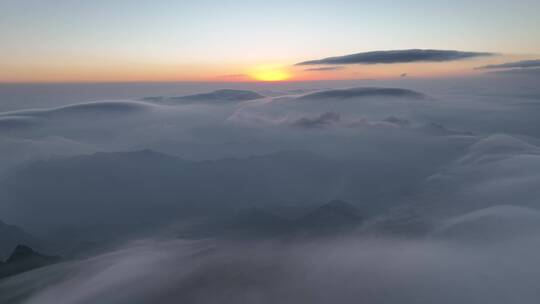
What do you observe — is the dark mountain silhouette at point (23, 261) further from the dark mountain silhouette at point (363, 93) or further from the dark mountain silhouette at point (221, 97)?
the dark mountain silhouette at point (363, 93)

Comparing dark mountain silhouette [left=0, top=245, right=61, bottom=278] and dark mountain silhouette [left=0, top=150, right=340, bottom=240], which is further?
dark mountain silhouette [left=0, top=150, right=340, bottom=240]

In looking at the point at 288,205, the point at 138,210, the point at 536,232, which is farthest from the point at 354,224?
the point at 138,210

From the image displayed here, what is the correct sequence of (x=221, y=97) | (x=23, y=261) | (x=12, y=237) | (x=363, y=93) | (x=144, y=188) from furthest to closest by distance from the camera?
(x=221, y=97) < (x=363, y=93) < (x=144, y=188) < (x=12, y=237) < (x=23, y=261)

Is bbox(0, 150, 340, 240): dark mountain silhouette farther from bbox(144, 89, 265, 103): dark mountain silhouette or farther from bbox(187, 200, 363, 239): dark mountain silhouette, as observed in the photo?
bbox(144, 89, 265, 103): dark mountain silhouette

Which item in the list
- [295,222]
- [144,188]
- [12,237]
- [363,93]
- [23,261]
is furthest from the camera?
[363,93]

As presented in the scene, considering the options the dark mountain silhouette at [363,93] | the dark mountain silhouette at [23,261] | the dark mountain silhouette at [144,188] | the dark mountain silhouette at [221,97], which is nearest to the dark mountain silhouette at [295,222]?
the dark mountain silhouette at [144,188]

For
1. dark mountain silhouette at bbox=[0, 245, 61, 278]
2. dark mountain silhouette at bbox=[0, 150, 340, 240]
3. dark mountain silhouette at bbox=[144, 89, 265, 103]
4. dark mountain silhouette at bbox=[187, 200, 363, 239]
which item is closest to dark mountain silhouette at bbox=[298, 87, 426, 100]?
dark mountain silhouette at bbox=[144, 89, 265, 103]

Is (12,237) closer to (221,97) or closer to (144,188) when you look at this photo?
(144,188)

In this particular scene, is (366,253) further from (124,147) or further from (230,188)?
(124,147)

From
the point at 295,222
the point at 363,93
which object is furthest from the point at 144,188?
the point at 363,93
